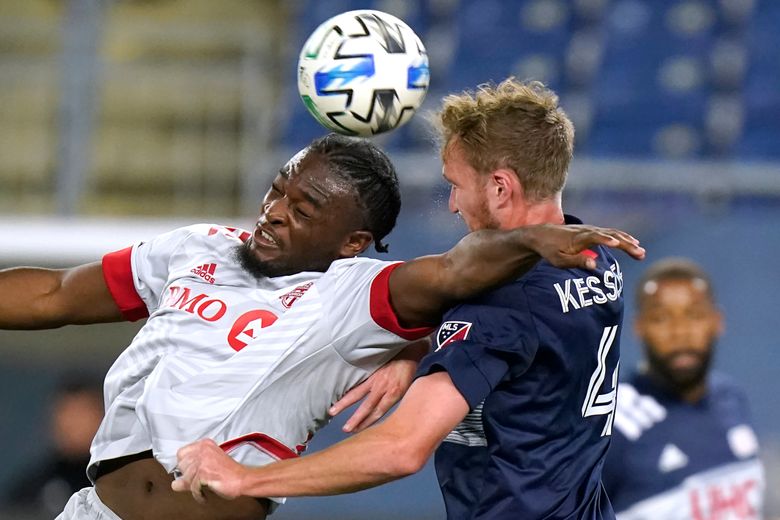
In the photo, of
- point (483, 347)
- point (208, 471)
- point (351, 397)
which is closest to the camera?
point (208, 471)

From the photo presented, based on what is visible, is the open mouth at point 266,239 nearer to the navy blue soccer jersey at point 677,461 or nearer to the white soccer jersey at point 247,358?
the white soccer jersey at point 247,358

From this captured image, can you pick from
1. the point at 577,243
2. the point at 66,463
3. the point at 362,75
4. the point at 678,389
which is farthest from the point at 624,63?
the point at 577,243

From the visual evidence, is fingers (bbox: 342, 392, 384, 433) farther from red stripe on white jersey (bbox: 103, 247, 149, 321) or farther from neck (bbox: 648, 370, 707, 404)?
neck (bbox: 648, 370, 707, 404)

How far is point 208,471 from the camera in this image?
3.22 meters

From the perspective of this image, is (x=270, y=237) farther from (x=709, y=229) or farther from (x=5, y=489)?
(x=5, y=489)

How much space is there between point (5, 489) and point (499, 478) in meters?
8.83

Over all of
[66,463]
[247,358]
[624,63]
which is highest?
[624,63]

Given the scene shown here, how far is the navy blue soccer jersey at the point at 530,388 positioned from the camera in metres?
3.36

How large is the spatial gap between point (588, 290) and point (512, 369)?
314mm

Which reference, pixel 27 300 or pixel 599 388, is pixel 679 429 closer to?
pixel 599 388

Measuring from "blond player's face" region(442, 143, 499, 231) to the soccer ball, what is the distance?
43 cm

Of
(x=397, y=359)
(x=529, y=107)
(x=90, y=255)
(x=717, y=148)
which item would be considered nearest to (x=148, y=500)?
(x=397, y=359)

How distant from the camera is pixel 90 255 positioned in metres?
8.79

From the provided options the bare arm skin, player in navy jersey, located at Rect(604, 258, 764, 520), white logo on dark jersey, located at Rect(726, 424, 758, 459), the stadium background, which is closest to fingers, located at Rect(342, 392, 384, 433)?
the bare arm skin
